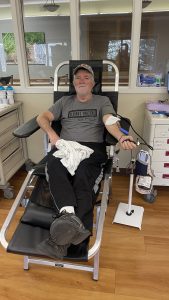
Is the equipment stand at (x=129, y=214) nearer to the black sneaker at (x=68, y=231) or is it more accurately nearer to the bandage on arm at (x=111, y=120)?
the bandage on arm at (x=111, y=120)

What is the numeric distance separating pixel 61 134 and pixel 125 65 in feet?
3.81

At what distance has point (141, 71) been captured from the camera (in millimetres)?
2244

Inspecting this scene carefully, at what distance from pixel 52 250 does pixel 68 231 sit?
4.9 inches

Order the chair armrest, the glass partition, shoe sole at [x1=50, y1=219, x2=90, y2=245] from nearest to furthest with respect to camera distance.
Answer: shoe sole at [x1=50, y1=219, x2=90, y2=245] → the chair armrest → the glass partition

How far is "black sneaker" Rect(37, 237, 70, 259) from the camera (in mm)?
1021

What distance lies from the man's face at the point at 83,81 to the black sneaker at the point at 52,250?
3.53 ft

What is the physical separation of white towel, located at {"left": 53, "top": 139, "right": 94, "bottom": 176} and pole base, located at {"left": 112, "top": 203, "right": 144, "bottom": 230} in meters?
0.63

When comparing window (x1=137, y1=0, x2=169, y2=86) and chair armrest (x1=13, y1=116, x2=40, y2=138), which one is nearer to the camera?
chair armrest (x1=13, y1=116, x2=40, y2=138)

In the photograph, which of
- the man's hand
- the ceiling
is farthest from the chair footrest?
the ceiling

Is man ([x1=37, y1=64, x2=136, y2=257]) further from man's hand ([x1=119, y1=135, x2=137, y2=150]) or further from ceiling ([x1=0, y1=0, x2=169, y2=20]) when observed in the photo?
ceiling ([x1=0, y1=0, x2=169, y2=20])

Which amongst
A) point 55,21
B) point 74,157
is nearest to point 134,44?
point 74,157

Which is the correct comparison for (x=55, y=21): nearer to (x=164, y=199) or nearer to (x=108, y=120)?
(x=108, y=120)

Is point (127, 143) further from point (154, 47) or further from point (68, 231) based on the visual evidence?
point (154, 47)

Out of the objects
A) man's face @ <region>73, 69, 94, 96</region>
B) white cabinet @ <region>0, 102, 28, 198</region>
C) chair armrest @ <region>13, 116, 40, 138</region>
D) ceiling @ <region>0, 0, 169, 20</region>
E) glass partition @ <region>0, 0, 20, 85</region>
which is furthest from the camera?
ceiling @ <region>0, 0, 169, 20</region>
